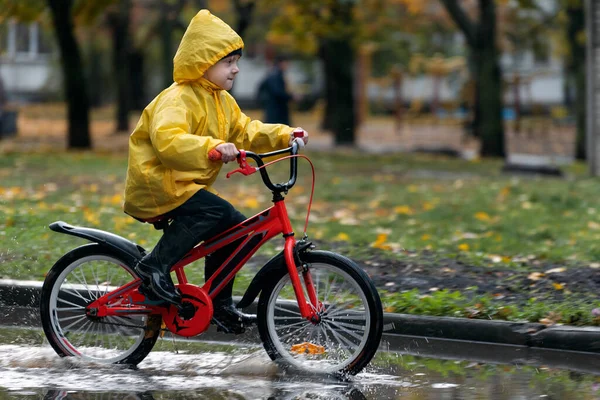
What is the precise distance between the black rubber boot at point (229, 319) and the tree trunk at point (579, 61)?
63.3 ft

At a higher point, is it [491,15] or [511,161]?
[491,15]

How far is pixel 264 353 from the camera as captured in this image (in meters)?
6.51

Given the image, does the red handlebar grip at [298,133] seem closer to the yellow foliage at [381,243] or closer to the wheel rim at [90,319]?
the wheel rim at [90,319]

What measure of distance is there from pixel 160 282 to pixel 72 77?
19.4 m

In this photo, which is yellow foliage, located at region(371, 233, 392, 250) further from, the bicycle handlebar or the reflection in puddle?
the bicycle handlebar

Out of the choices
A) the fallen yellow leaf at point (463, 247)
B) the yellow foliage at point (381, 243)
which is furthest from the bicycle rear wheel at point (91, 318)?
the fallen yellow leaf at point (463, 247)

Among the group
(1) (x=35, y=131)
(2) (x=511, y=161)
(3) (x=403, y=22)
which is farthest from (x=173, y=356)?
(3) (x=403, y=22)

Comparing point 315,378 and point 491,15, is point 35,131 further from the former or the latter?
point 315,378

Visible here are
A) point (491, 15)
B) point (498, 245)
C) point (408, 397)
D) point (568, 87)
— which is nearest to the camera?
point (408, 397)

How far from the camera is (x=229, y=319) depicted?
20.3ft

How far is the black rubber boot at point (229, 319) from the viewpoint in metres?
6.17

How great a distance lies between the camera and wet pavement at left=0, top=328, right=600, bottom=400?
18.6 feet

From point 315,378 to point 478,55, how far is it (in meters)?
18.9

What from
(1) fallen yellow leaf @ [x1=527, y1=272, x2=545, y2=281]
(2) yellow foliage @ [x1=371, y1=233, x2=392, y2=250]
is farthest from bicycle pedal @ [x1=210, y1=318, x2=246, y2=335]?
(2) yellow foliage @ [x1=371, y1=233, x2=392, y2=250]
